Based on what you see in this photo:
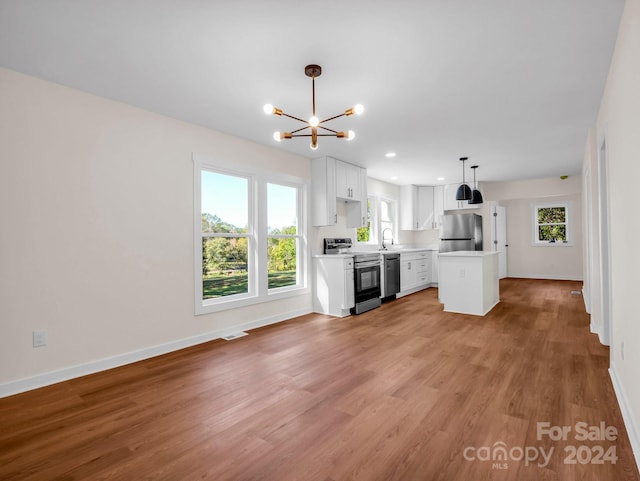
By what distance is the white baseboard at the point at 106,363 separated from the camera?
2611mm

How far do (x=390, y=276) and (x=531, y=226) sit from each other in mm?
5329

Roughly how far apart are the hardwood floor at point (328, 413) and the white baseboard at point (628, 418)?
0.04m

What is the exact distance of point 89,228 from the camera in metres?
3.00

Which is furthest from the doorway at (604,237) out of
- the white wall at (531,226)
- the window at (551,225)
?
the window at (551,225)

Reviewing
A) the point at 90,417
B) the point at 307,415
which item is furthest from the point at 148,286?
the point at 307,415

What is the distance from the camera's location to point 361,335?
4.02 meters

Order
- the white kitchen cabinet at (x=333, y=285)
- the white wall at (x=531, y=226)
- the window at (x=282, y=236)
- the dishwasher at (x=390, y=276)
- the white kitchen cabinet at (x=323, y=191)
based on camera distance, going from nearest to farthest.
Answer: the window at (x=282, y=236) < the white kitchen cabinet at (x=333, y=285) < the white kitchen cabinet at (x=323, y=191) < the dishwasher at (x=390, y=276) < the white wall at (x=531, y=226)

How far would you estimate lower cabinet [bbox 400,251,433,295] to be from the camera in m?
6.65

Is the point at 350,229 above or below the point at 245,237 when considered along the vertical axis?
above

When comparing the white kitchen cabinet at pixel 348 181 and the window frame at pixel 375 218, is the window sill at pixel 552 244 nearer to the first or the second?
the window frame at pixel 375 218

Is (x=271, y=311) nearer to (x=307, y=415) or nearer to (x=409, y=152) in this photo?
(x=307, y=415)

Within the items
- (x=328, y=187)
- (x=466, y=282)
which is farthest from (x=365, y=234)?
(x=466, y=282)

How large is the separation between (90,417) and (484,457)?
2420 mm

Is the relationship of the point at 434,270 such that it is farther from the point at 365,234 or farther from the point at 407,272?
the point at 365,234
